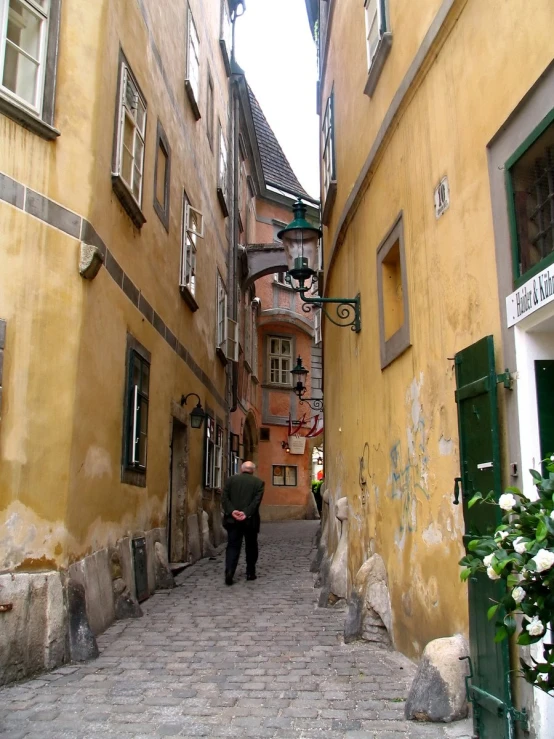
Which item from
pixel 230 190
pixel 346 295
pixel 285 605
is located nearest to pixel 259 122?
pixel 230 190

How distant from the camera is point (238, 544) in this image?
987 centimetres

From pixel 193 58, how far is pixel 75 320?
8.22 m

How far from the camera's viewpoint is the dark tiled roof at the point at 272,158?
2625 centimetres

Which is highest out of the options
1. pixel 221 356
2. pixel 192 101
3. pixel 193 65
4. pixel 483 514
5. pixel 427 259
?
pixel 193 65

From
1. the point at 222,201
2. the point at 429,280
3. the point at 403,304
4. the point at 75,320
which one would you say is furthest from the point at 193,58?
the point at 429,280

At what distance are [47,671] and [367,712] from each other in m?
2.48

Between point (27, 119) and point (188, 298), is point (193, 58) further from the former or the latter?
point (27, 119)

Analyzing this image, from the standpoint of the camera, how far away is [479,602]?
3.97 m

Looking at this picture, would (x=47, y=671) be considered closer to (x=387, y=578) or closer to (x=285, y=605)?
(x=387, y=578)

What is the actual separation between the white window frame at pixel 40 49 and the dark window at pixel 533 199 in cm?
432

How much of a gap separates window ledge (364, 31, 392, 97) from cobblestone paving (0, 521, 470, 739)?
5080 millimetres

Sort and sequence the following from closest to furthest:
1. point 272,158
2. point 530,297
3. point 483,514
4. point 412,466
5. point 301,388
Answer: point 530,297 < point 483,514 < point 412,466 < point 301,388 < point 272,158

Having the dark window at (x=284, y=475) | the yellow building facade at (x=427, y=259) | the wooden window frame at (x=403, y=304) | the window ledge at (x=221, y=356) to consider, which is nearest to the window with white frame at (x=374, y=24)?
the yellow building facade at (x=427, y=259)

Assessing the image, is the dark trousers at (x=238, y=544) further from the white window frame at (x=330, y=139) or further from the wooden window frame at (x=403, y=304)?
the white window frame at (x=330, y=139)
